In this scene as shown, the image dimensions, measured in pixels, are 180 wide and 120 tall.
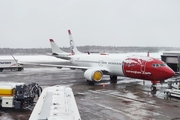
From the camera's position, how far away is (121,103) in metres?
14.7

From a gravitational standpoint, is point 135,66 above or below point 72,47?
below

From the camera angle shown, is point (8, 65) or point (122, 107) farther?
point (8, 65)

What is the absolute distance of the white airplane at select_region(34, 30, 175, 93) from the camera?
1980 centimetres

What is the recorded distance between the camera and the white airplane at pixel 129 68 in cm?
1980

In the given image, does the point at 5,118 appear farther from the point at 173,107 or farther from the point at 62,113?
the point at 173,107

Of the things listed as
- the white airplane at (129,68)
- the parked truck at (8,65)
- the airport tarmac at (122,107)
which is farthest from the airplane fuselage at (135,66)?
the parked truck at (8,65)

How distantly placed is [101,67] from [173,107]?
12.4 m

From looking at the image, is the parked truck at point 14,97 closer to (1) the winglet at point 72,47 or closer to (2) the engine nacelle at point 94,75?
(2) the engine nacelle at point 94,75

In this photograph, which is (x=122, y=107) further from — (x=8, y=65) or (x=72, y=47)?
(x=8, y=65)

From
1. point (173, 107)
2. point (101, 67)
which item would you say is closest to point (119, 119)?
point (173, 107)

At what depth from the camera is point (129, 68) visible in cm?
2153

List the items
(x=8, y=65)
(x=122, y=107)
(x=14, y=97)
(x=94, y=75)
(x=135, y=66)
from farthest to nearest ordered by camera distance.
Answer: (x=8, y=65)
(x=94, y=75)
(x=135, y=66)
(x=122, y=107)
(x=14, y=97)

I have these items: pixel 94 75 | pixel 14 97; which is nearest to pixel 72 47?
pixel 94 75
